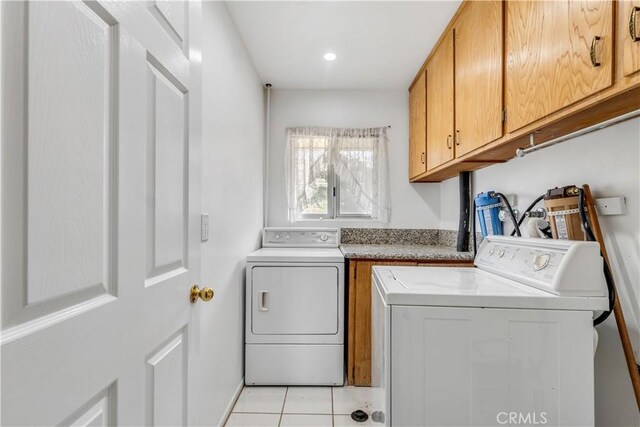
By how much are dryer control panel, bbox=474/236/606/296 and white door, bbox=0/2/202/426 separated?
1291 mm

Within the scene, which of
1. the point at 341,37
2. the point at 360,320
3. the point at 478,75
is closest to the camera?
the point at 478,75

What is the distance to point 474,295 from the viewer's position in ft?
3.59

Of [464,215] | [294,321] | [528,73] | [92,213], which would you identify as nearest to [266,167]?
[294,321]

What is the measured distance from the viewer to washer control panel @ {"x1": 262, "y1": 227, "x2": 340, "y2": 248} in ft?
9.07

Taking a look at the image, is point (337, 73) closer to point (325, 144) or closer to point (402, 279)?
point (325, 144)

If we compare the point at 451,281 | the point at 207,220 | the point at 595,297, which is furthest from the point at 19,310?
the point at 595,297

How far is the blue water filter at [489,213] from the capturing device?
1805 mm

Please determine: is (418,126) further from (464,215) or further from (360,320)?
(360,320)

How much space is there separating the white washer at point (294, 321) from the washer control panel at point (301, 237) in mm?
599

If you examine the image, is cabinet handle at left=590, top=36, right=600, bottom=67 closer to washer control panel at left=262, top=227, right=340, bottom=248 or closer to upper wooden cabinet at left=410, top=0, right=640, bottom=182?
upper wooden cabinet at left=410, top=0, right=640, bottom=182

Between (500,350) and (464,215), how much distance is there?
53.4 inches

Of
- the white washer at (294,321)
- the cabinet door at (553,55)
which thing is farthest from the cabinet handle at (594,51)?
the white washer at (294,321)

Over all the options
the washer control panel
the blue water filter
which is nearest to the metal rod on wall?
the washer control panel

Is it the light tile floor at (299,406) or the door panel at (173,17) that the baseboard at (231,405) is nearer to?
the light tile floor at (299,406)
